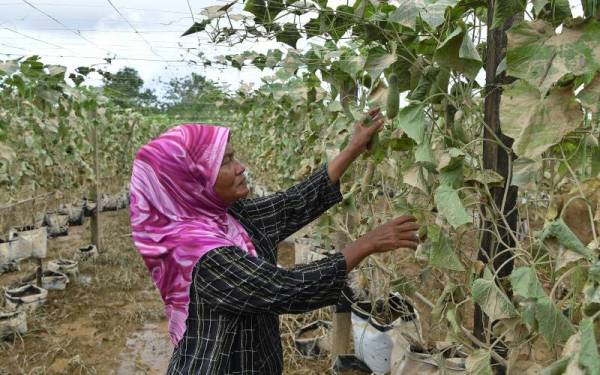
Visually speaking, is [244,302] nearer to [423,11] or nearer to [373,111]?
[373,111]

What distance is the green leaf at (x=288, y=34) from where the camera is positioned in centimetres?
155

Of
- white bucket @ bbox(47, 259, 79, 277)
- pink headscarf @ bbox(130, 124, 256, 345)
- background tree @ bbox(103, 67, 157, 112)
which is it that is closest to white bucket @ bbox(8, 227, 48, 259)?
white bucket @ bbox(47, 259, 79, 277)

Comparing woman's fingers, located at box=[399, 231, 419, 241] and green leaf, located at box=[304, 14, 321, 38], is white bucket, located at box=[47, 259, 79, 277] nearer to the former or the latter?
green leaf, located at box=[304, 14, 321, 38]

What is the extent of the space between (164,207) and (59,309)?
3544mm

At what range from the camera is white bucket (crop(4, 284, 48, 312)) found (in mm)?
4297

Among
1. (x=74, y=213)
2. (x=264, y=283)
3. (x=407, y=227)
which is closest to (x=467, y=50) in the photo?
(x=407, y=227)

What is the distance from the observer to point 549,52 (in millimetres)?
825

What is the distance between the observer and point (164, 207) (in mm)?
1577

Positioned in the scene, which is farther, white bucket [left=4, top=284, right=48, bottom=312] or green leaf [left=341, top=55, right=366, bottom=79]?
white bucket [left=4, top=284, right=48, bottom=312]

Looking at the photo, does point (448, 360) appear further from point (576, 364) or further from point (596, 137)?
point (576, 364)

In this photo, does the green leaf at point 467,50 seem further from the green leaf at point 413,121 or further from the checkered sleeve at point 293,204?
the checkered sleeve at point 293,204

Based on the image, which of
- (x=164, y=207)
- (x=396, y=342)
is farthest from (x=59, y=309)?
(x=164, y=207)

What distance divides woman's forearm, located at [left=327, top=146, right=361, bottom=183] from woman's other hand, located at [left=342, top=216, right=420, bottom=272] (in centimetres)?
36

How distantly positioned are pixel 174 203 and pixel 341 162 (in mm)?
555
